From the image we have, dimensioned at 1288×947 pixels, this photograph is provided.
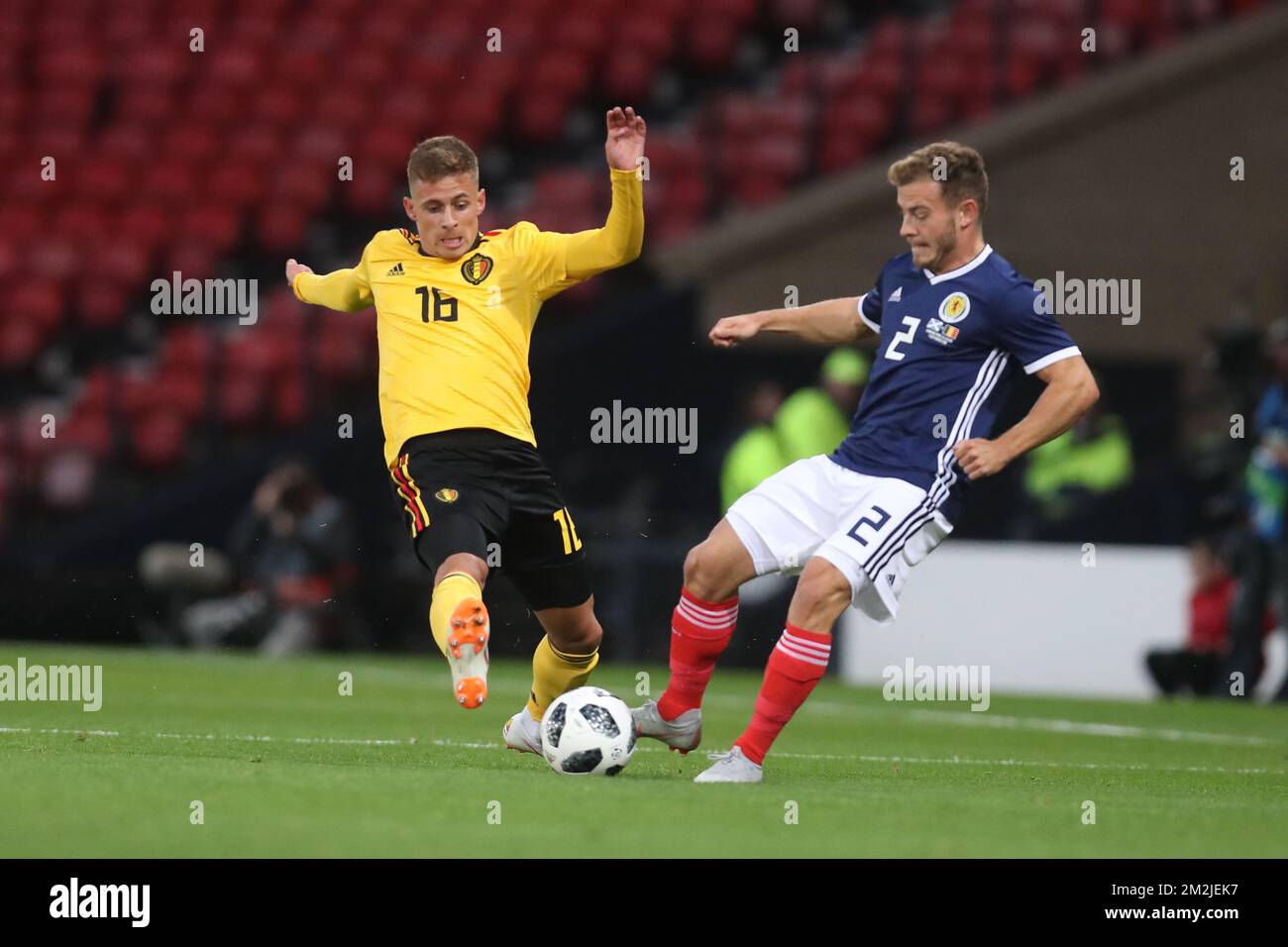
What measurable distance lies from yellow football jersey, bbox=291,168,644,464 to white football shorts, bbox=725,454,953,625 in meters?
0.89

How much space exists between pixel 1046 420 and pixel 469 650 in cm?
206

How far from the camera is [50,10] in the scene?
21.4 metres

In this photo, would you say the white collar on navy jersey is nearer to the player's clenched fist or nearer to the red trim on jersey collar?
the player's clenched fist

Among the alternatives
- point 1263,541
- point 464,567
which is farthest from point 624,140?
point 1263,541

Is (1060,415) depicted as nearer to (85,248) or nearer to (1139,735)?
(1139,735)

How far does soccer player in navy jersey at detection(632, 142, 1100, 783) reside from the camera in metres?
7.28

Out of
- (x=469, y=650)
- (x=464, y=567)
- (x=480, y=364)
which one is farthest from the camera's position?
(x=480, y=364)

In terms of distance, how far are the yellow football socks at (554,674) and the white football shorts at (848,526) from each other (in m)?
0.89

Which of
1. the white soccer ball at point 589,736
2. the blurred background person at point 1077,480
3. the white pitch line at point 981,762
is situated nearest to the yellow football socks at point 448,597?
the white soccer ball at point 589,736

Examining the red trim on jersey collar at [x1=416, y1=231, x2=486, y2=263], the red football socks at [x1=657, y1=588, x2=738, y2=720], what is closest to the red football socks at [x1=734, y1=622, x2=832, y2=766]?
the red football socks at [x1=657, y1=588, x2=738, y2=720]

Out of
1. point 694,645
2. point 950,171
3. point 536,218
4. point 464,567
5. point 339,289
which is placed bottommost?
point 694,645

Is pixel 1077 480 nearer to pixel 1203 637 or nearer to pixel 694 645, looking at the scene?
pixel 1203 637

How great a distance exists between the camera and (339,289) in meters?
8.07
